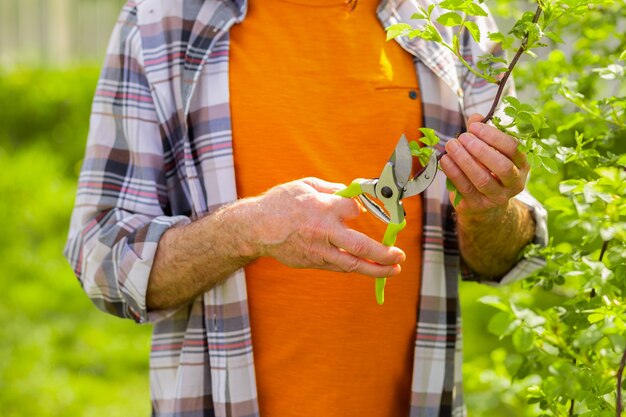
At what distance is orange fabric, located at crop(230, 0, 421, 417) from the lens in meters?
2.02

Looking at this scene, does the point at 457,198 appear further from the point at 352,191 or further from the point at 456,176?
the point at 352,191

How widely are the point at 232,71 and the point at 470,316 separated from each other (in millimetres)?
2660

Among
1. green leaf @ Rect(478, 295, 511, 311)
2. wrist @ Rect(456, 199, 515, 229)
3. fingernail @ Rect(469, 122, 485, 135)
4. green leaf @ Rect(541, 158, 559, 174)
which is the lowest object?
green leaf @ Rect(478, 295, 511, 311)

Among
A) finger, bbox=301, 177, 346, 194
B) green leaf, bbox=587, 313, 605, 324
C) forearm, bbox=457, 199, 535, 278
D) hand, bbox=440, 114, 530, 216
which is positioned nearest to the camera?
green leaf, bbox=587, 313, 605, 324

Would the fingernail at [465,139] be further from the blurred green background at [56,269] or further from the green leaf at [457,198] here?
the blurred green background at [56,269]

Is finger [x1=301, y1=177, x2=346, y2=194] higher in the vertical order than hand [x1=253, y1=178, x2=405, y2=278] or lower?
higher

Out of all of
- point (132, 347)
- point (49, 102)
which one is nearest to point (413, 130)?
point (132, 347)

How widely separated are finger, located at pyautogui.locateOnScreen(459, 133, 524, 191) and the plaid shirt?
454 millimetres

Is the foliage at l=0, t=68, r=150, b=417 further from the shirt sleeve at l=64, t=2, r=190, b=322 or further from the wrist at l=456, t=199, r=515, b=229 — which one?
the wrist at l=456, t=199, r=515, b=229

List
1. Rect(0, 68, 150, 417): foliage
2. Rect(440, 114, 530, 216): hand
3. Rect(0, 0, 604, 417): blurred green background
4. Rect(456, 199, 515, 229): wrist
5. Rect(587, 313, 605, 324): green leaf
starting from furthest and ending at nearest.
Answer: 1. Rect(0, 68, 150, 417): foliage
2. Rect(0, 0, 604, 417): blurred green background
3. Rect(456, 199, 515, 229): wrist
4. Rect(440, 114, 530, 216): hand
5. Rect(587, 313, 605, 324): green leaf

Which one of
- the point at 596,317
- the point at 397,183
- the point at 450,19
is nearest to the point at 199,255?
the point at 397,183

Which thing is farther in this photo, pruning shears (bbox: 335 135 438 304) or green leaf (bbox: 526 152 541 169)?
pruning shears (bbox: 335 135 438 304)

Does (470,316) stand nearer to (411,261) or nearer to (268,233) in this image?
(411,261)

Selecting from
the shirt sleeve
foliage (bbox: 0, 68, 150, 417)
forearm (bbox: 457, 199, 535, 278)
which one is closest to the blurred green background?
foliage (bbox: 0, 68, 150, 417)
